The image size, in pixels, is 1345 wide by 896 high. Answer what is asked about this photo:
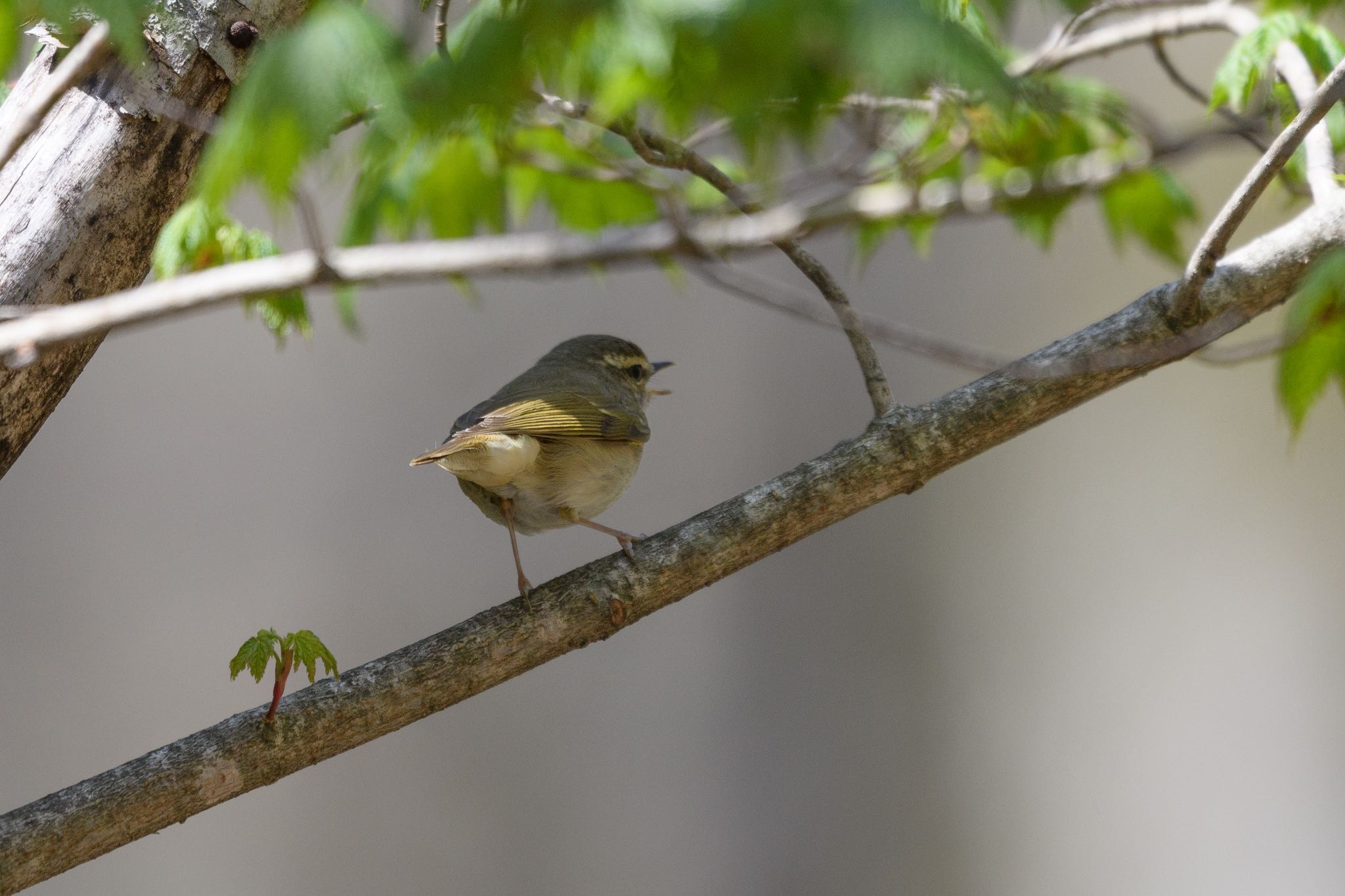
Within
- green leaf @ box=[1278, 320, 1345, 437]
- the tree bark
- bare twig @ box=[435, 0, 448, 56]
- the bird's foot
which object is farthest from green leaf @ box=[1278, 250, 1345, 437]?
the tree bark

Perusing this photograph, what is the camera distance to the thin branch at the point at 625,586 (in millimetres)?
1862

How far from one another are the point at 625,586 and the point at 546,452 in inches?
25.5

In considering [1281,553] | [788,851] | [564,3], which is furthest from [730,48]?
[1281,553]

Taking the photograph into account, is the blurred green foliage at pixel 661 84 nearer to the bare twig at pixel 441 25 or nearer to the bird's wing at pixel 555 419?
the bare twig at pixel 441 25

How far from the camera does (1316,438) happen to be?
523 centimetres

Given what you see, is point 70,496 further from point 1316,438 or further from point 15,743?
point 1316,438

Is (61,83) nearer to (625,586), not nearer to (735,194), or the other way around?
(735,194)

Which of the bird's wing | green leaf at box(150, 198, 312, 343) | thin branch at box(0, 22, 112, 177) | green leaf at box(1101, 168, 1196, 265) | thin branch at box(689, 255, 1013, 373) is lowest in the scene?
thin branch at box(689, 255, 1013, 373)

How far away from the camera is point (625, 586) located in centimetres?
211

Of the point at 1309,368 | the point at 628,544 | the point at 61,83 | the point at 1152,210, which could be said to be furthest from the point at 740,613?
the point at 61,83

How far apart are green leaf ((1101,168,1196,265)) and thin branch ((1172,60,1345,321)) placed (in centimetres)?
82

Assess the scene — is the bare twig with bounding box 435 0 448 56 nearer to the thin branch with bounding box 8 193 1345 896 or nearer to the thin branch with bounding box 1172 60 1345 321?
the thin branch with bounding box 8 193 1345 896

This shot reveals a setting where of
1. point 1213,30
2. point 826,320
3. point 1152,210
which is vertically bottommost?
point 826,320

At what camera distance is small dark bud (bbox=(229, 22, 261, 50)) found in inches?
73.6
